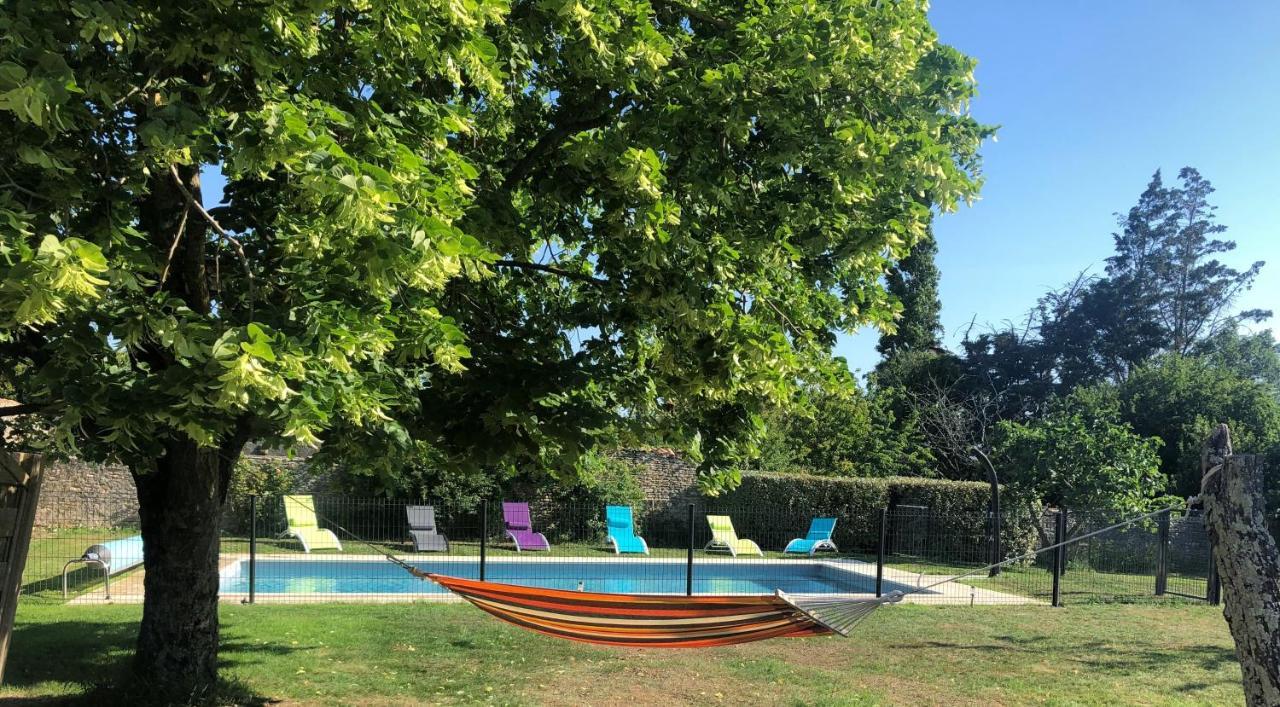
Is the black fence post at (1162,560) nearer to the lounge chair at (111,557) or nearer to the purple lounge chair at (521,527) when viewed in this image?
the purple lounge chair at (521,527)

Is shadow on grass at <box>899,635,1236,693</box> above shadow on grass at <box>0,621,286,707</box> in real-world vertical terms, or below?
below

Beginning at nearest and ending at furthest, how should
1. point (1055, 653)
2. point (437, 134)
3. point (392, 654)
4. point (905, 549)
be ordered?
point (437, 134) → point (392, 654) → point (1055, 653) → point (905, 549)

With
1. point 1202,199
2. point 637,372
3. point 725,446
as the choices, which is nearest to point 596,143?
point 637,372

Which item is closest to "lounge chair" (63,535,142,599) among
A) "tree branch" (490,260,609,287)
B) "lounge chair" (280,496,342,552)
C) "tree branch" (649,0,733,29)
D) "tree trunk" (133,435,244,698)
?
"lounge chair" (280,496,342,552)

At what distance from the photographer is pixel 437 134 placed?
414cm

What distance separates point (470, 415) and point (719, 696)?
119 inches

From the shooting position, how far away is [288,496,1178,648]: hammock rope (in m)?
5.06

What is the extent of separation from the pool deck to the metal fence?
1.6 inches

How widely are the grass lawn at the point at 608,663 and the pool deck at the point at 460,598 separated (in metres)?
0.68

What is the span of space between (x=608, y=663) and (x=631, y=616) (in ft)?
8.32

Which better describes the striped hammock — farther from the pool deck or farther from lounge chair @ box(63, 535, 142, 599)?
lounge chair @ box(63, 535, 142, 599)

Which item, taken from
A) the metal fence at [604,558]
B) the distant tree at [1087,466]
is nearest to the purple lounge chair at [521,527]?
the metal fence at [604,558]

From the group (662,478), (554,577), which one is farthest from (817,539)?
(554,577)

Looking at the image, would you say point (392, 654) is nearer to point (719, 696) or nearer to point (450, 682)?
point (450, 682)
